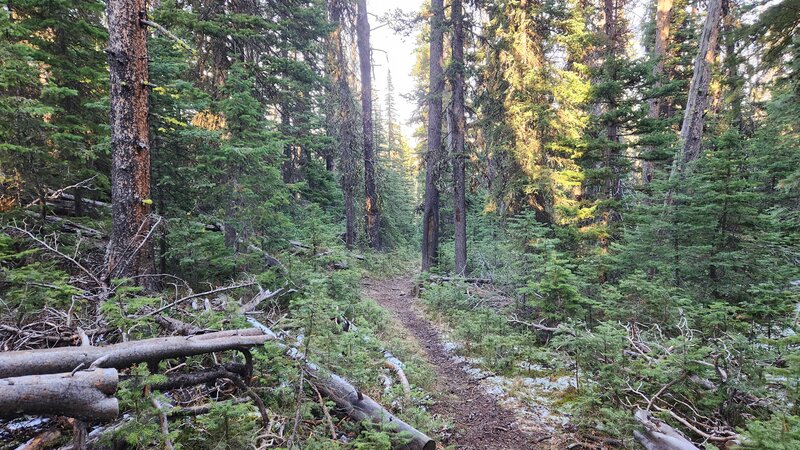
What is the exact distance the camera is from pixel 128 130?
581 cm

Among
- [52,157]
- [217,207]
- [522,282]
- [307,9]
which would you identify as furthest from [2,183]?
[522,282]

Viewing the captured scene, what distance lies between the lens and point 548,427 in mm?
5043

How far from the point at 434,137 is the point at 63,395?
13183mm

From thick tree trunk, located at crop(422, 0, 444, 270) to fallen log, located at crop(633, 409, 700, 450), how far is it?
10815 mm

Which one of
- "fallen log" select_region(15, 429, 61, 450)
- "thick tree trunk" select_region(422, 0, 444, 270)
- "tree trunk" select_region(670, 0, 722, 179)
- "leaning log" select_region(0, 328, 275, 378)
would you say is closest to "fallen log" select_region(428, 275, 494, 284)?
"thick tree trunk" select_region(422, 0, 444, 270)

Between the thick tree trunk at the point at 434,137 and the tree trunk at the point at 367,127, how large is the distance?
16.6ft

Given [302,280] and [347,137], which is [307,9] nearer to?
[347,137]

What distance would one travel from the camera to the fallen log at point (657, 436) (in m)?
3.65

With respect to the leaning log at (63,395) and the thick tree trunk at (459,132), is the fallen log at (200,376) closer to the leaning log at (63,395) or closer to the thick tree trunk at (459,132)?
the leaning log at (63,395)

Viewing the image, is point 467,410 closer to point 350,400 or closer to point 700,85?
point 350,400

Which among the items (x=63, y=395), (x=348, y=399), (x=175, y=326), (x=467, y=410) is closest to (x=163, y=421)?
(x=63, y=395)

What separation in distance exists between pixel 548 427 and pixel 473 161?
10.7m

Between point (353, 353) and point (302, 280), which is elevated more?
point (302, 280)

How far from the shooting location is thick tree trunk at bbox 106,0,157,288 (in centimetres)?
563
